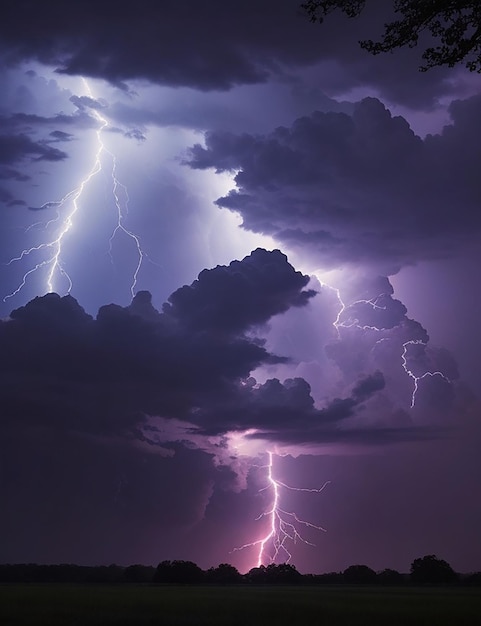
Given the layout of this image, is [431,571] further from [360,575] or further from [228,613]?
[228,613]

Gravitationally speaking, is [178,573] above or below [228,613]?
above

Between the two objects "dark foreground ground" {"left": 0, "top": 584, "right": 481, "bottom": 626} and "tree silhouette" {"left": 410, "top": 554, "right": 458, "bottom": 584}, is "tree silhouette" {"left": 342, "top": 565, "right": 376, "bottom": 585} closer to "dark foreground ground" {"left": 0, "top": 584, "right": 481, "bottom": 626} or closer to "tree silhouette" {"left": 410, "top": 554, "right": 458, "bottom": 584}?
"tree silhouette" {"left": 410, "top": 554, "right": 458, "bottom": 584}

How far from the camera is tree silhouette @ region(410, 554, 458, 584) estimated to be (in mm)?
79375

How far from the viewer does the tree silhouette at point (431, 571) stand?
79375 mm

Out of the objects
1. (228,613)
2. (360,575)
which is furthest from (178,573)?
(228,613)

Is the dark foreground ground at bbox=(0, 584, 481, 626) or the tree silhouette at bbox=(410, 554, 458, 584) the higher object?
the tree silhouette at bbox=(410, 554, 458, 584)

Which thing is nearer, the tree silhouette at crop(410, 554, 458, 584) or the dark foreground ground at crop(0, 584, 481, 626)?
the dark foreground ground at crop(0, 584, 481, 626)

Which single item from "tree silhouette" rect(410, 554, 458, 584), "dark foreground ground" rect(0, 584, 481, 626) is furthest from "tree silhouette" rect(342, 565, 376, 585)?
"dark foreground ground" rect(0, 584, 481, 626)

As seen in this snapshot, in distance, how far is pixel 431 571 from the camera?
80.1 metres

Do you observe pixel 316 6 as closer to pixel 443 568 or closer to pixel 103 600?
pixel 103 600

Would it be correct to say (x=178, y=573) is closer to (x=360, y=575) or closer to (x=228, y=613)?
(x=360, y=575)

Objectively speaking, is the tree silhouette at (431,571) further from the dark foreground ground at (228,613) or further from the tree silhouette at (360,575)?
the dark foreground ground at (228,613)

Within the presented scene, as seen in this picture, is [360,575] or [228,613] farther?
[360,575]

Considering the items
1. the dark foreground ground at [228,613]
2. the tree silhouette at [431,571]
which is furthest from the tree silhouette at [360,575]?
the dark foreground ground at [228,613]
